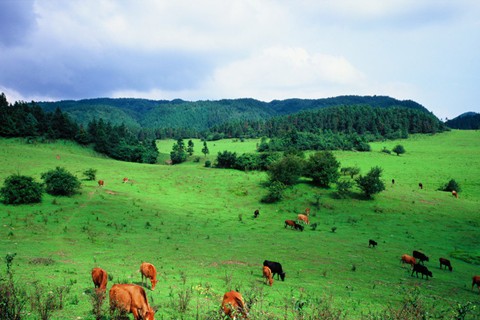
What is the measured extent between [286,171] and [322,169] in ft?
23.2

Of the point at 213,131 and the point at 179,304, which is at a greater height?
the point at 213,131

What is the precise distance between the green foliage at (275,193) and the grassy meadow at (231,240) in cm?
187

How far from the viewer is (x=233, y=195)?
2028 inches

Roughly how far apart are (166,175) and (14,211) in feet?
101

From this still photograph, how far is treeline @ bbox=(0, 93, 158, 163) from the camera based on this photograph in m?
79.8

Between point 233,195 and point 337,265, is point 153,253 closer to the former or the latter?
point 337,265

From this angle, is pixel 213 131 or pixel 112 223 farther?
pixel 213 131

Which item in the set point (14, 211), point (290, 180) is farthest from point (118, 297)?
point (290, 180)

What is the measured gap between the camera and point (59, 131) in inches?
3494

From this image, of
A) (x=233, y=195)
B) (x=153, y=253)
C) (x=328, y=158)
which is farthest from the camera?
(x=328, y=158)

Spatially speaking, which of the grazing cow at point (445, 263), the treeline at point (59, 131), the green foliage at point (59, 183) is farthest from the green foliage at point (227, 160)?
the grazing cow at point (445, 263)

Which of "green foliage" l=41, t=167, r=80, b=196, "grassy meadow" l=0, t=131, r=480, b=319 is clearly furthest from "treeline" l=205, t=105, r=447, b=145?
"green foliage" l=41, t=167, r=80, b=196

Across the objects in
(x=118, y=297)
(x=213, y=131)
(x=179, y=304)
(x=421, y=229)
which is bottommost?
(x=421, y=229)

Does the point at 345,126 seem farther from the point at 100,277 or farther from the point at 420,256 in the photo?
the point at 100,277
